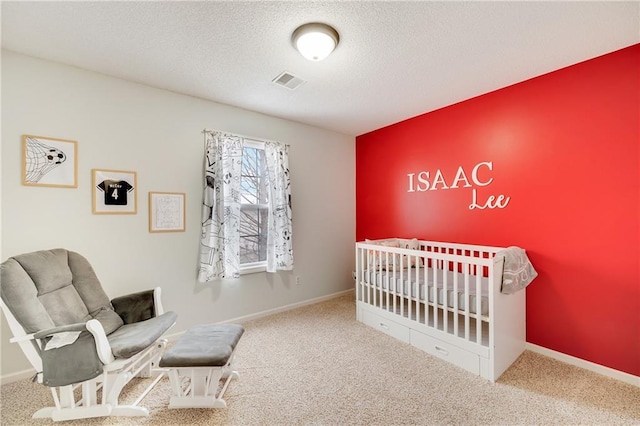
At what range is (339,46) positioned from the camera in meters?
1.95

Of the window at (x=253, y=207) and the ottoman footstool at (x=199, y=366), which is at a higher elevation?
the window at (x=253, y=207)

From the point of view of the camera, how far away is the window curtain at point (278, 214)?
3283mm

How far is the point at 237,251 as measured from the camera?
9.78 feet

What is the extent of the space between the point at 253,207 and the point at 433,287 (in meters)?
2.22

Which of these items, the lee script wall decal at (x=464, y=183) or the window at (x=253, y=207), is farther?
the window at (x=253, y=207)

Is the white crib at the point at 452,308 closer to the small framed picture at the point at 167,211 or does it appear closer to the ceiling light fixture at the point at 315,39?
the ceiling light fixture at the point at 315,39

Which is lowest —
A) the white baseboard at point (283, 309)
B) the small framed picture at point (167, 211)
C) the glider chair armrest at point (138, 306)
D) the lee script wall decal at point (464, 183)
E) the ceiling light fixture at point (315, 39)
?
the white baseboard at point (283, 309)

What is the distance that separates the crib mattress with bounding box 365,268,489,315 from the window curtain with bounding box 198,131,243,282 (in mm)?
1596

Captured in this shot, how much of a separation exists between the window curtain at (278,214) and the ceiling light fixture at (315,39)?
1573mm

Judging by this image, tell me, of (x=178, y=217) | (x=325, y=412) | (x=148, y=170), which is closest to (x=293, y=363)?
(x=325, y=412)

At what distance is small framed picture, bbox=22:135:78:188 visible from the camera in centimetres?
204

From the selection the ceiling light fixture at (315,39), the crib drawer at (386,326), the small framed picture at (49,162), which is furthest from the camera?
the crib drawer at (386,326)

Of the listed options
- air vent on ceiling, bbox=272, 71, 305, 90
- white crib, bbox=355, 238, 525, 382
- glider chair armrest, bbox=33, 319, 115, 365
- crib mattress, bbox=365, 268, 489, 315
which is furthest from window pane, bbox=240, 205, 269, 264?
glider chair armrest, bbox=33, 319, 115, 365

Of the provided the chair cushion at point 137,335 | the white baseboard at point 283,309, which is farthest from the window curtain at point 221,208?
the chair cushion at point 137,335
